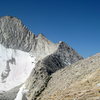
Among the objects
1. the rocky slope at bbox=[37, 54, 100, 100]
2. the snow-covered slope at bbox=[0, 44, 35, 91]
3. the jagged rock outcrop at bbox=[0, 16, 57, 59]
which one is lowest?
the rocky slope at bbox=[37, 54, 100, 100]

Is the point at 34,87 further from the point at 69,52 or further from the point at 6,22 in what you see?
the point at 6,22

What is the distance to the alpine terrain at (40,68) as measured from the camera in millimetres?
25797

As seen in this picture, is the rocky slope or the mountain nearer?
the rocky slope

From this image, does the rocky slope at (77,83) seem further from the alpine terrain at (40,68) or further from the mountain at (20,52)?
the mountain at (20,52)

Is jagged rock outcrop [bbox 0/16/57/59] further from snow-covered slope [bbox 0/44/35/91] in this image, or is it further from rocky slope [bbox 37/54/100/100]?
rocky slope [bbox 37/54/100/100]

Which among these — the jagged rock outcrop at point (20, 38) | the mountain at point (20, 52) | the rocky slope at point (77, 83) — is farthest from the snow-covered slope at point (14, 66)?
the rocky slope at point (77, 83)

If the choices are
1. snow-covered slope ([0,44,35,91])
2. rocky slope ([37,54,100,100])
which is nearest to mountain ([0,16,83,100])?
snow-covered slope ([0,44,35,91])

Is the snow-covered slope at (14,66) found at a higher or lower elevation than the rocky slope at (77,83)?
higher

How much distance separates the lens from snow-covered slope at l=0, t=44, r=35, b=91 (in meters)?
67.1

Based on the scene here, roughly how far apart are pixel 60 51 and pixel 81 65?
30.1 m

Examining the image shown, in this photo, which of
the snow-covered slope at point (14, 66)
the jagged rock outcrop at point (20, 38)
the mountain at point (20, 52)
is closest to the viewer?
the mountain at point (20, 52)

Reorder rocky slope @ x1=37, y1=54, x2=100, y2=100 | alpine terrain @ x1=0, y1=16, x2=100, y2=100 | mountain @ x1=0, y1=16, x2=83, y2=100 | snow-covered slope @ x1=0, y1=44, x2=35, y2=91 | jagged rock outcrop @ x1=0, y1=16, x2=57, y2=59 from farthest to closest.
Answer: jagged rock outcrop @ x1=0, y1=16, x2=57, y2=59
snow-covered slope @ x1=0, y1=44, x2=35, y2=91
mountain @ x1=0, y1=16, x2=83, y2=100
alpine terrain @ x1=0, y1=16, x2=100, y2=100
rocky slope @ x1=37, y1=54, x2=100, y2=100

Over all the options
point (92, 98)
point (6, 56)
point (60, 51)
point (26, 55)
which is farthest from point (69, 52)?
point (92, 98)

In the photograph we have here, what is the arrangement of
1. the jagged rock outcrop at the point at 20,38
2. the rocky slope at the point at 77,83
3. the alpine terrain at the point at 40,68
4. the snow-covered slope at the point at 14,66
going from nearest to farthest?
the rocky slope at the point at 77,83, the alpine terrain at the point at 40,68, the snow-covered slope at the point at 14,66, the jagged rock outcrop at the point at 20,38
